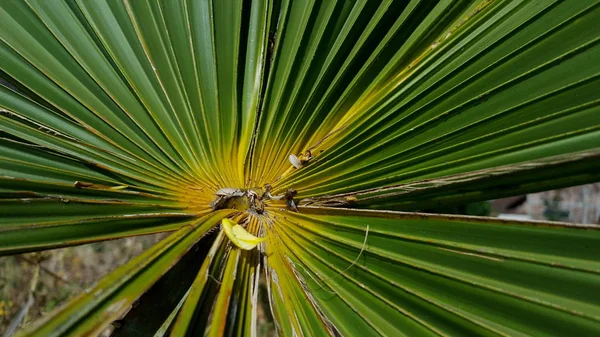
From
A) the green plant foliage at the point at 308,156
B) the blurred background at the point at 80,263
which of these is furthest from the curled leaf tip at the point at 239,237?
the blurred background at the point at 80,263

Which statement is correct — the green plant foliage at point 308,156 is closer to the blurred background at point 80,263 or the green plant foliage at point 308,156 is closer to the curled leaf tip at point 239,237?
the curled leaf tip at point 239,237

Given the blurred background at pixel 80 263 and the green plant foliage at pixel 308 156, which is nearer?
the green plant foliage at pixel 308 156

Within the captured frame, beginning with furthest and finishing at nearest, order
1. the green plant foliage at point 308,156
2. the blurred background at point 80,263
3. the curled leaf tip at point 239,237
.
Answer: the blurred background at point 80,263
the curled leaf tip at point 239,237
the green plant foliage at point 308,156

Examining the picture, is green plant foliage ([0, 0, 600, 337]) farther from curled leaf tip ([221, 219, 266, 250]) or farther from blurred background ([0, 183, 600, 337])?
blurred background ([0, 183, 600, 337])

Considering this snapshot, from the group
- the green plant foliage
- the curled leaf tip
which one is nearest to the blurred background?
the green plant foliage

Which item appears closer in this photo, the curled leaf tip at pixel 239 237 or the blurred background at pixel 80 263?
the curled leaf tip at pixel 239 237

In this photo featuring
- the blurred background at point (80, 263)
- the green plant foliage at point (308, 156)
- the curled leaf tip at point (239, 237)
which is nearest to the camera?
the green plant foliage at point (308, 156)

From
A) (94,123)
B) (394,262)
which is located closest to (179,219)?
(94,123)

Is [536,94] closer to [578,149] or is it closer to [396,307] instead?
[578,149]
